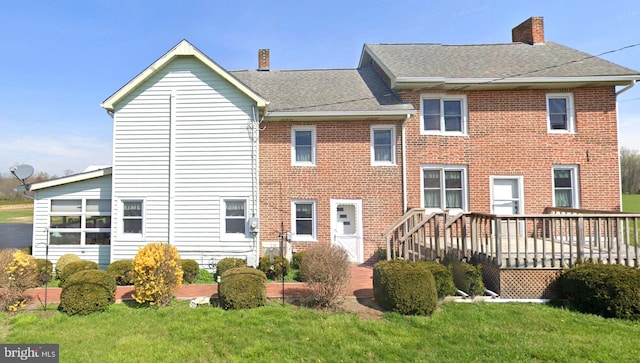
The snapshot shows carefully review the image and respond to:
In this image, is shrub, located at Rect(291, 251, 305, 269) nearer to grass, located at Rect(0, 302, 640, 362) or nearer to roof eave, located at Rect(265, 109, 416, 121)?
grass, located at Rect(0, 302, 640, 362)

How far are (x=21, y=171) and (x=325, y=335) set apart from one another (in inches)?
474

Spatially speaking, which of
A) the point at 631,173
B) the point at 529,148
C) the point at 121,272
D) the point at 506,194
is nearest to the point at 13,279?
the point at 121,272

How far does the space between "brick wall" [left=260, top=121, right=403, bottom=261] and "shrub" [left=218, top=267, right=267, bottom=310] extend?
4762mm

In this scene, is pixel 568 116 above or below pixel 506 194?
above

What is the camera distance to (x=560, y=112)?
12547mm

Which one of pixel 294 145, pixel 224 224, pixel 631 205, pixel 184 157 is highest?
pixel 294 145

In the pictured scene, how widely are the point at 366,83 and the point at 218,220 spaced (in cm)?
819

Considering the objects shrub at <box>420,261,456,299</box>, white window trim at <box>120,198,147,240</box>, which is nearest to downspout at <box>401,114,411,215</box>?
shrub at <box>420,261,456,299</box>

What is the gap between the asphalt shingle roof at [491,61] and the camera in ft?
40.8

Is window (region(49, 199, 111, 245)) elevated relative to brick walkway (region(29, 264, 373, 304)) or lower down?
elevated

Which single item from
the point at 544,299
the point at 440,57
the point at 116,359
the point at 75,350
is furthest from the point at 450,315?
the point at 440,57

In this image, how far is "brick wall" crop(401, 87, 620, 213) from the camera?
40.0 feet

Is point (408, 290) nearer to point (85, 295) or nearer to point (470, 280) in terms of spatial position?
point (470, 280)

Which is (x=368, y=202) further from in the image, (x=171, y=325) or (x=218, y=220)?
(x=171, y=325)
